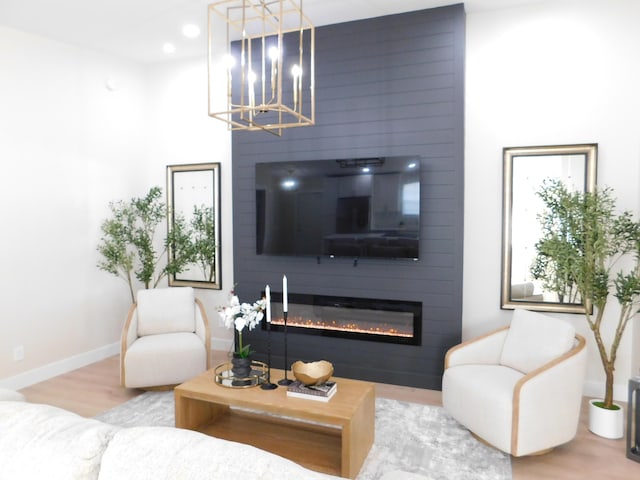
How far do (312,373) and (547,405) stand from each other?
1424mm

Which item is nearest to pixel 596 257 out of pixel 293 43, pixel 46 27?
pixel 293 43

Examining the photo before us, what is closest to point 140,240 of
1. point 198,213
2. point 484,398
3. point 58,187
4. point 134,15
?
point 198,213

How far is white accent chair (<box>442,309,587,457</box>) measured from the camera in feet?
8.89

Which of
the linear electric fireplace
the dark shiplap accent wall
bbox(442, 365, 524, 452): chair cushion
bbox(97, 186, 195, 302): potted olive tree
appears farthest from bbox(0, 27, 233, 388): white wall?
bbox(442, 365, 524, 452): chair cushion

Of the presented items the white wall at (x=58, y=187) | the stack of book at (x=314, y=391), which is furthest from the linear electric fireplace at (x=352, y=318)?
the white wall at (x=58, y=187)

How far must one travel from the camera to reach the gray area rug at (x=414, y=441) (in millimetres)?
2660

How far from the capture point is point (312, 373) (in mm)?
2748

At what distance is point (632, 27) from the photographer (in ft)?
11.7

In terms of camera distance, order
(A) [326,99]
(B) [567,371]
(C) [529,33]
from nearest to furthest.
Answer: (B) [567,371] < (C) [529,33] < (A) [326,99]

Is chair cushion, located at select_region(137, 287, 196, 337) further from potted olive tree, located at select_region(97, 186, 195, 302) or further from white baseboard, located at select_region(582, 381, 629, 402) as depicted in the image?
white baseboard, located at select_region(582, 381, 629, 402)

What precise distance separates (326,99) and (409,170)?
107 cm

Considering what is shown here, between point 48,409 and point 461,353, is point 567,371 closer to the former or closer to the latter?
point 461,353

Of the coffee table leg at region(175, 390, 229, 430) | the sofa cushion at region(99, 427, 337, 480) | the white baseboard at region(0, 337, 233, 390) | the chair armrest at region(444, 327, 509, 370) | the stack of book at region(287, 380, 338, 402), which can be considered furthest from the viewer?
the white baseboard at region(0, 337, 233, 390)

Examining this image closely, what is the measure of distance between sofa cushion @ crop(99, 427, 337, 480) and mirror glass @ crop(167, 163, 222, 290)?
3829 millimetres
